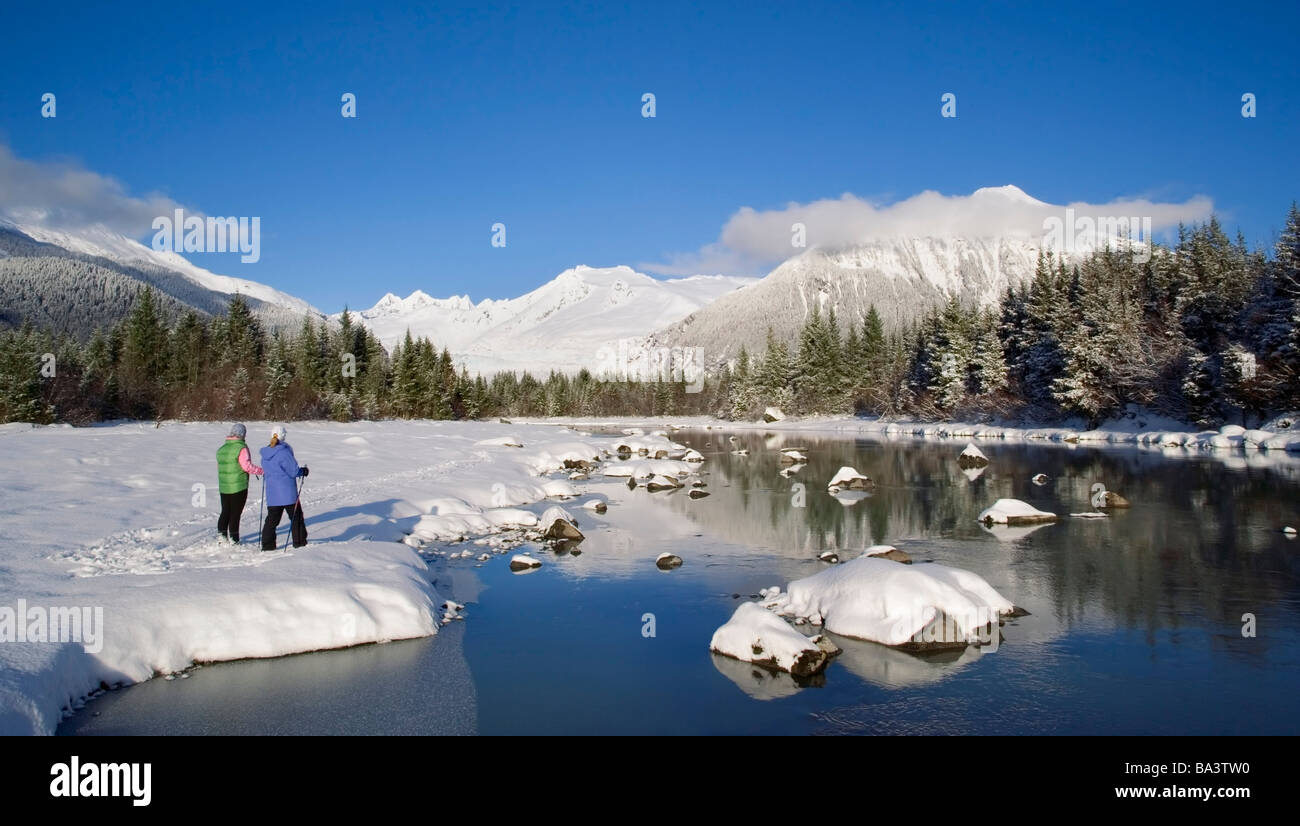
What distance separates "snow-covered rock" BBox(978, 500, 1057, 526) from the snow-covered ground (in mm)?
12660

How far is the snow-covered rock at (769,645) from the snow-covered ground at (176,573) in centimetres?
437

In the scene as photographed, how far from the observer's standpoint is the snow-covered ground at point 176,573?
27.4 ft

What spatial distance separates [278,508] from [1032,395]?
2462 inches

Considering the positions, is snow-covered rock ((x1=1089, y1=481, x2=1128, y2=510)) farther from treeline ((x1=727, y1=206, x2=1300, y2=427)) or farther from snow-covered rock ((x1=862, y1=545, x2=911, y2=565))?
treeline ((x1=727, y1=206, x2=1300, y2=427))

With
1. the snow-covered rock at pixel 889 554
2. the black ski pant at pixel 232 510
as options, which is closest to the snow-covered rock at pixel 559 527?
the snow-covered rock at pixel 889 554

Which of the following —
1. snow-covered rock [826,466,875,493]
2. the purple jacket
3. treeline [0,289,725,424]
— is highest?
treeline [0,289,725,424]

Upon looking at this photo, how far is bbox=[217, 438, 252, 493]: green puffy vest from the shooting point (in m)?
12.7

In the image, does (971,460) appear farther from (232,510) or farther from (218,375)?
(218,375)

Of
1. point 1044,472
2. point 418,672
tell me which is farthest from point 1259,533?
point 418,672

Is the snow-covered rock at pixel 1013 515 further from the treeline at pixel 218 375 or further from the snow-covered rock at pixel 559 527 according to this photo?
the treeline at pixel 218 375

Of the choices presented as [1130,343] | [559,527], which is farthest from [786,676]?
[1130,343]

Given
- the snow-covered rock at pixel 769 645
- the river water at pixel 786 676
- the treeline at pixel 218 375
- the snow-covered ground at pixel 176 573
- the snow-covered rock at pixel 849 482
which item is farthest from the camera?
the treeline at pixel 218 375

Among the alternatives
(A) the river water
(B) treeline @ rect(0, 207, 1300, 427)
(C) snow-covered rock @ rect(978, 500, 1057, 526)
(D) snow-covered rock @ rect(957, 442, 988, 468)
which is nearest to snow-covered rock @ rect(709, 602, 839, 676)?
(A) the river water

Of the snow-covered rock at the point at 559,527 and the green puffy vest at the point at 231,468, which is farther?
the snow-covered rock at the point at 559,527
